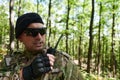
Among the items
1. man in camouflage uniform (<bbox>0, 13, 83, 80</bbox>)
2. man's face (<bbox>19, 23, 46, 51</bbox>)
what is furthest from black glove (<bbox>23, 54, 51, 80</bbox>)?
man's face (<bbox>19, 23, 46, 51</bbox>)

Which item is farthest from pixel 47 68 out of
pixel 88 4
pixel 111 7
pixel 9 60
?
pixel 88 4

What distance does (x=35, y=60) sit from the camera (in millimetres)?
2383

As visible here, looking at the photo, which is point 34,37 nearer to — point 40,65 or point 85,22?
point 40,65

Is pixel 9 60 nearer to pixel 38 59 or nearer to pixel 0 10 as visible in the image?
pixel 38 59

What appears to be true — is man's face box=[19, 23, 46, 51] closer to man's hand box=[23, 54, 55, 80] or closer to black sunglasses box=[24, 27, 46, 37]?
black sunglasses box=[24, 27, 46, 37]

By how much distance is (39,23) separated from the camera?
274cm

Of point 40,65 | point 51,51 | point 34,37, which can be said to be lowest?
point 40,65

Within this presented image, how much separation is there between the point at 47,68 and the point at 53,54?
183 mm

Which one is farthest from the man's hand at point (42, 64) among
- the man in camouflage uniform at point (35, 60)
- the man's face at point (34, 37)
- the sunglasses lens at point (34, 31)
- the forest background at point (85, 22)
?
the forest background at point (85, 22)

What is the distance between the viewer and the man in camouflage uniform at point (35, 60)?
7.84 feet

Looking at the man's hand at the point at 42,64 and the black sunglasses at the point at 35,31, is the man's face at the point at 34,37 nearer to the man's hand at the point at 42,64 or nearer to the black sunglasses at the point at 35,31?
the black sunglasses at the point at 35,31

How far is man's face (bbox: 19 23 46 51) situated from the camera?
264 centimetres

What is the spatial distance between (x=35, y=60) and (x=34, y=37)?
40cm

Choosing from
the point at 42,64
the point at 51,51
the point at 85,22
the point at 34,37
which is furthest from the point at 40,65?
the point at 85,22
